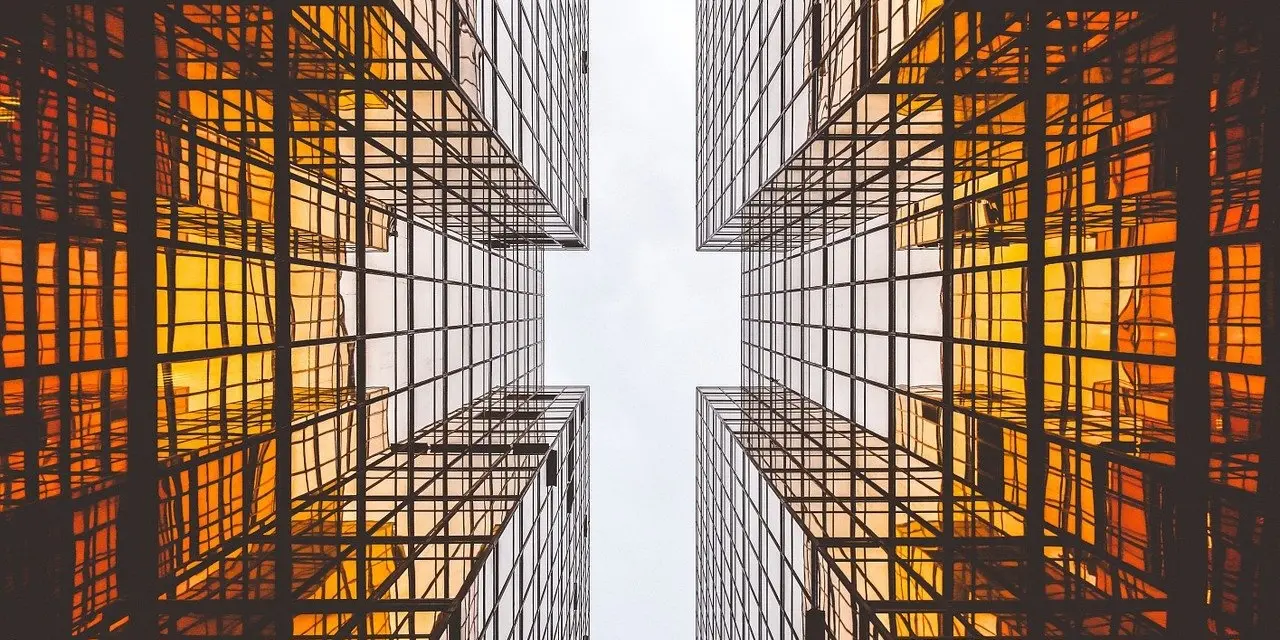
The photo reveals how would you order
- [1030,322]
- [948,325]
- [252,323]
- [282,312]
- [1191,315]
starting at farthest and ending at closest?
[948,325], [282,312], [1030,322], [252,323], [1191,315]

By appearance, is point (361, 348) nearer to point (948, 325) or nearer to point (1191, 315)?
point (948, 325)

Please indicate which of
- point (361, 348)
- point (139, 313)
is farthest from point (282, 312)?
point (139, 313)

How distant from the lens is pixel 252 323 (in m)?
12.3

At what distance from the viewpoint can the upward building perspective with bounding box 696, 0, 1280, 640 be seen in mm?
8719

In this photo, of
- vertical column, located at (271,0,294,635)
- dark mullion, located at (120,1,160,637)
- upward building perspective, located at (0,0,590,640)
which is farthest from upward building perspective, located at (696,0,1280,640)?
dark mullion, located at (120,1,160,637)

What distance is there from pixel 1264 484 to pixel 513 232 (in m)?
27.9

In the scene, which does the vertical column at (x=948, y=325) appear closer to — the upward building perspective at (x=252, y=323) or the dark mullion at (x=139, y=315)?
the upward building perspective at (x=252, y=323)

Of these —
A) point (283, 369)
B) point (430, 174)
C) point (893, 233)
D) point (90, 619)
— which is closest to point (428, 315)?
point (430, 174)

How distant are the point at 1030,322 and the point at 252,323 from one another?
16.2 meters

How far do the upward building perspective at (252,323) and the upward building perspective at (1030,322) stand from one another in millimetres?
10552

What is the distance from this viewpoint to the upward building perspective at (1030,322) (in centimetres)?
872

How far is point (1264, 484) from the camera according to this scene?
8.18 m

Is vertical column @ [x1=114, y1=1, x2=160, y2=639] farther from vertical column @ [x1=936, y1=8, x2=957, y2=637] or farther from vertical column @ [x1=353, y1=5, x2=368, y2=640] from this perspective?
vertical column @ [x1=936, y1=8, x2=957, y2=637]

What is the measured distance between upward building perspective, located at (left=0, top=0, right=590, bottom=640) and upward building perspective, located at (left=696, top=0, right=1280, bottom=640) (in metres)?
10.6
